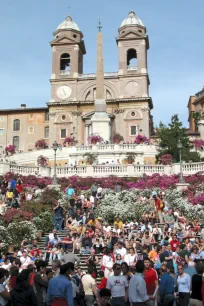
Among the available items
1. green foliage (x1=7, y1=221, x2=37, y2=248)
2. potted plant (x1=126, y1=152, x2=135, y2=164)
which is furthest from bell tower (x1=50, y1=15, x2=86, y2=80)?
green foliage (x1=7, y1=221, x2=37, y2=248)

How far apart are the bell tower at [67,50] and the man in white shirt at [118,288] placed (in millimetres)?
68422

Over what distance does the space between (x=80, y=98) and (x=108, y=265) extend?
62.8 metres

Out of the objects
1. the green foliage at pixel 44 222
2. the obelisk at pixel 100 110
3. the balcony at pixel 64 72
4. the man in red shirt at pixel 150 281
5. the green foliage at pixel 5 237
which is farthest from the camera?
the balcony at pixel 64 72

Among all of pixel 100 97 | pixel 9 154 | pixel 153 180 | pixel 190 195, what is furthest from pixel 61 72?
pixel 190 195

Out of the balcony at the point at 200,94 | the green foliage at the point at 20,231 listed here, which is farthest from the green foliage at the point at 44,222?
the balcony at the point at 200,94

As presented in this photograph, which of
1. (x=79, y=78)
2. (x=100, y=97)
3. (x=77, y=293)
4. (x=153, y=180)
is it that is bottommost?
(x=77, y=293)

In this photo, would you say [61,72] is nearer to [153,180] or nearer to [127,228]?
[153,180]

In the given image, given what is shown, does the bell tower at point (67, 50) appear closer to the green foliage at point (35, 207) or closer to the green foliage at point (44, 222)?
the green foliage at point (35, 207)

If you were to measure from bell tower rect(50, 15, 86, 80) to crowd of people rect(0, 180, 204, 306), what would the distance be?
52.2 meters

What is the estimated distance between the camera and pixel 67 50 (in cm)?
7912

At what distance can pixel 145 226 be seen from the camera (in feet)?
70.8

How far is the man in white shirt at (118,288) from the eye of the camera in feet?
33.8

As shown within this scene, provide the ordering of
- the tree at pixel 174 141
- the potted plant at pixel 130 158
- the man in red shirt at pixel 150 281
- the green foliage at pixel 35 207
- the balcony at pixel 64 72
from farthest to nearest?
the balcony at pixel 64 72, the potted plant at pixel 130 158, the tree at pixel 174 141, the green foliage at pixel 35 207, the man in red shirt at pixel 150 281

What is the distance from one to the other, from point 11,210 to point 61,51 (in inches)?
2273
